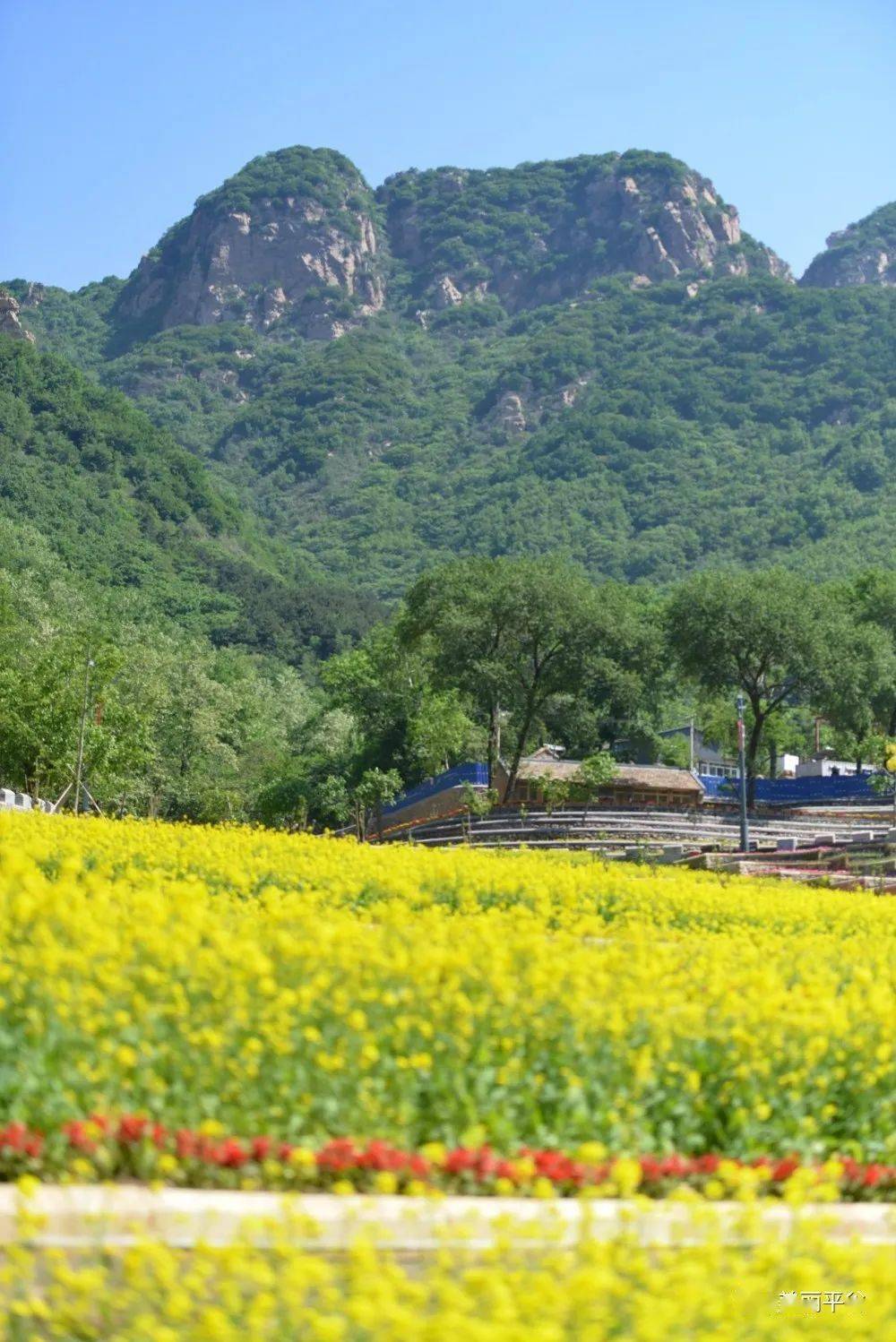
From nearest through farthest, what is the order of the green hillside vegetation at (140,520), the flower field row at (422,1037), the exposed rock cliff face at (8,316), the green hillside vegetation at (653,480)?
1. the flower field row at (422,1037)
2. the green hillside vegetation at (140,520)
3. the green hillside vegetation at (653,480)
4. the exposed rock cliff face at (8,316)

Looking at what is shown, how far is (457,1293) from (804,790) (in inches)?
2499

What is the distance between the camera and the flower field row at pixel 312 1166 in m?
6.56

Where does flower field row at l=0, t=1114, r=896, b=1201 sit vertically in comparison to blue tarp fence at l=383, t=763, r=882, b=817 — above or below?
below

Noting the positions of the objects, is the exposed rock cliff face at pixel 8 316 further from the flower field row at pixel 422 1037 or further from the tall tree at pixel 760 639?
the flower field row at pixel 422 1037

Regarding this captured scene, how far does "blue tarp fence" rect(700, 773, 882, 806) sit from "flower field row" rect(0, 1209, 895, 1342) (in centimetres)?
5862

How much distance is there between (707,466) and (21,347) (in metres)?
67.6

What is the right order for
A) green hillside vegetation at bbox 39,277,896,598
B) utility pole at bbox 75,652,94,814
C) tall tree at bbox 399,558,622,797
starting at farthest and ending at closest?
green hillside vegetation at bbox 39,277,896,598
tall tree at bbox 399,558,622,797
utility pole at bbox 75,652,94,814

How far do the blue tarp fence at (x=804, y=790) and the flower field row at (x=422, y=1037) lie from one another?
55736mm

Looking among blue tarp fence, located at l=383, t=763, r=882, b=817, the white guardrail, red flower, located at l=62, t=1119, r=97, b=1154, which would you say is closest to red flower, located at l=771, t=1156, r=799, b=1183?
red flower, located at l=62, t=1119, r=97, b=1154

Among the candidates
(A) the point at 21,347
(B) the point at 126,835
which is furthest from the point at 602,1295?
(A) the point at 21,347

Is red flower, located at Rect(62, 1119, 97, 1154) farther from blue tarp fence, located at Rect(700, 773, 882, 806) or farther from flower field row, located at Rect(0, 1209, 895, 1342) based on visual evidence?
blue tarp fence, located at Rect(700, 773, 882, 806)

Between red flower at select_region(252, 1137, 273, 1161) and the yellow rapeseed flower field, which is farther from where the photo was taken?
red flower at select_region(252, 1137, 273, 1161)

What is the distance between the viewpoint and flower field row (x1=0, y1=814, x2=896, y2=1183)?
277 inches

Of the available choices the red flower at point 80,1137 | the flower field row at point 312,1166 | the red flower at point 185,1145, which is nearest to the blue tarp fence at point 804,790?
the flower field row at point 312,1166
